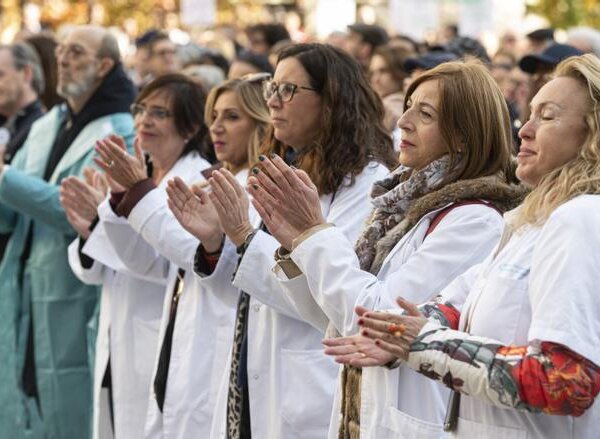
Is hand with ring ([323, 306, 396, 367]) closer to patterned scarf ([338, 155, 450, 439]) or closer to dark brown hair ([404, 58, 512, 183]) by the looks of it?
patterned scarf ([338, 155, 450, 439])

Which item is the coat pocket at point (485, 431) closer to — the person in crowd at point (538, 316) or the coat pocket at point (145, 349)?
the person in crowd at point (538, 316)

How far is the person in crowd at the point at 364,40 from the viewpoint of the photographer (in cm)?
1130

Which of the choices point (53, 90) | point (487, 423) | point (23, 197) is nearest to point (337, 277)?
point (487, 423)

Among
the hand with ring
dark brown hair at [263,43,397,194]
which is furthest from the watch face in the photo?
the hand with ring

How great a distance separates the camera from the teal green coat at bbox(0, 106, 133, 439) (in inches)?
283

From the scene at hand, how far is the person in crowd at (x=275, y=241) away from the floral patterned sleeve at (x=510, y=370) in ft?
4.88

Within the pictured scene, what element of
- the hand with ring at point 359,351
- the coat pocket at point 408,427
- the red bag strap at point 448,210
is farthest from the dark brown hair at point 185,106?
the hand with ring at point 359,351

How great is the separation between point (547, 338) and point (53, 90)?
22.4ft

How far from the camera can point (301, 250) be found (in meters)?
3.90

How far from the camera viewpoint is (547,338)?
2.94 metres

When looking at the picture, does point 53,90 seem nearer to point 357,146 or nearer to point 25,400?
point 25,400

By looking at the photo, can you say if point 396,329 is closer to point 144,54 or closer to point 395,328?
point 395,328

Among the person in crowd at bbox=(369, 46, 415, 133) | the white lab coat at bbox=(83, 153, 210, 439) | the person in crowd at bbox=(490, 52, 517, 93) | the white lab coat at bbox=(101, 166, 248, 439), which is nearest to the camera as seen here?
the white lab coat at bbox=(101, 166, 248, 439)

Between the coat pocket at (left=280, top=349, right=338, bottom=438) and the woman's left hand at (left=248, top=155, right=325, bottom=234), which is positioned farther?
the coat pocket at (left=280, top=349, right=338, bottom=438)
